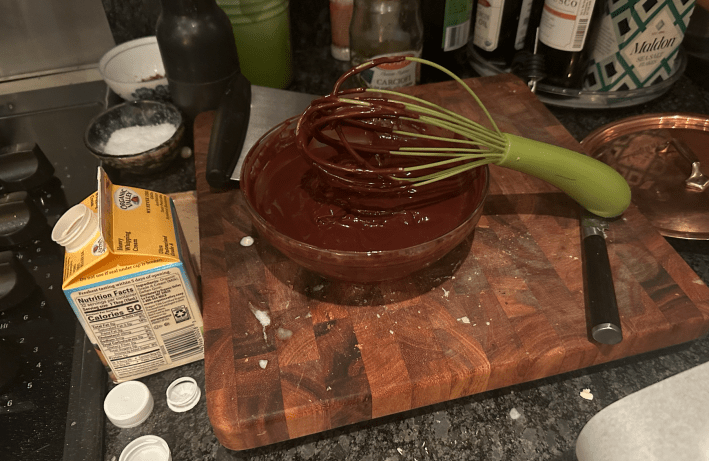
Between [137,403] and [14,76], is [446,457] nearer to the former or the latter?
[137,403]

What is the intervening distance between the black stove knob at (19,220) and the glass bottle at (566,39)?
92 centimetres

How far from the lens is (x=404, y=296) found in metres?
0.61

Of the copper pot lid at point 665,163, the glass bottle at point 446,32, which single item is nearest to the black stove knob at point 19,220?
the glass bottle at point 446,32

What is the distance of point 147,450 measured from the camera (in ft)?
1.87

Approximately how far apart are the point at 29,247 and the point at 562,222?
2.67ft

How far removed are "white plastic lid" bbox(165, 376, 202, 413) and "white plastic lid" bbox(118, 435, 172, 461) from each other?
4 centimetres

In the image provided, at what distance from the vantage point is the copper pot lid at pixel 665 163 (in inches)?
29.6

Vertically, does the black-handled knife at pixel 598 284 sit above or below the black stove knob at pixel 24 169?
above

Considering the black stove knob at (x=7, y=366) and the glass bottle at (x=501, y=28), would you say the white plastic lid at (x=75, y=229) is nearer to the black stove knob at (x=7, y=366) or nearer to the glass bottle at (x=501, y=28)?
the black stove knob at (x=7, y=366)

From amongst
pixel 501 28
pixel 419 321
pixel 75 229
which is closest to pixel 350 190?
pixel 419 321

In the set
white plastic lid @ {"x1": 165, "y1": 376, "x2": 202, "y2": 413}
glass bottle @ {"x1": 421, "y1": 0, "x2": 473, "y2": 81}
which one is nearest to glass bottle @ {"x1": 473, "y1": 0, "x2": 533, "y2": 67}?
glass bottle @ {"x1": 421, "y1": 0, "x2": 473, "y2": 81}

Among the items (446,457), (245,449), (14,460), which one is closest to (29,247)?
(14,460)

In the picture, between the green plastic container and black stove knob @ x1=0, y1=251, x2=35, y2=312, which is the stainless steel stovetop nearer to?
black stove knob @ x1=0, y1=251, x2=35, y2=312

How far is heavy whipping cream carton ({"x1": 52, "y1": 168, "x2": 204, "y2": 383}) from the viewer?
521mm
